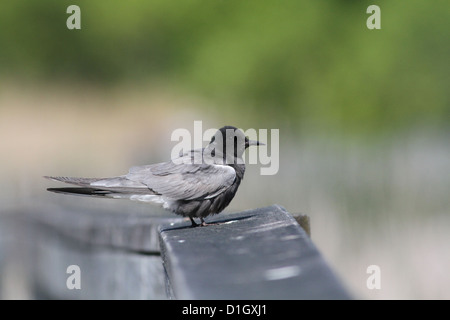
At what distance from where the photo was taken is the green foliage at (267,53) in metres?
8.62

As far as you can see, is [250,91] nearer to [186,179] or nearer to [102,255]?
[186,179]

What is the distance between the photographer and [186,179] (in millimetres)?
4078

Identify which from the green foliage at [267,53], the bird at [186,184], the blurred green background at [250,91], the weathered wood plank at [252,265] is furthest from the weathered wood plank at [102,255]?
the green foliage at [267,53]

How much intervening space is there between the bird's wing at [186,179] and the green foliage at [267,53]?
444cm

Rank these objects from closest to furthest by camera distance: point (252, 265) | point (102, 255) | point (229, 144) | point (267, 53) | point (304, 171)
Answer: point (252, 265), point (102, 255), point (229, 144), point (304, 171), point (267, 53)

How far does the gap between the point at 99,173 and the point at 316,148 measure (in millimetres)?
2379

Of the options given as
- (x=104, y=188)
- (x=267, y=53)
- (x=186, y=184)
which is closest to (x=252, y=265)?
(x=104, y=188)

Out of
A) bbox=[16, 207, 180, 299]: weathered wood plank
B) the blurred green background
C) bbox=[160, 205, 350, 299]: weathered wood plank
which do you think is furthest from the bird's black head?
the blurred green background

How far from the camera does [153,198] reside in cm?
410

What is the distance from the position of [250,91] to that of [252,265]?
22.8 ft

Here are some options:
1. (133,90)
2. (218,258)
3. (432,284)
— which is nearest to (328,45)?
(133,90)

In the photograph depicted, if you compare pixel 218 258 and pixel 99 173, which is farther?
pixel 99 173

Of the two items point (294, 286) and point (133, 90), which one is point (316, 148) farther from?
point (294, 286)

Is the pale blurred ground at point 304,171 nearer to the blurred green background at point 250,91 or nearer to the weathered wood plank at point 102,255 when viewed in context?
the blurred green background at point 250,91
